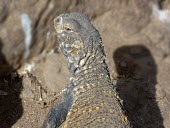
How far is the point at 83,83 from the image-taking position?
3521 mm

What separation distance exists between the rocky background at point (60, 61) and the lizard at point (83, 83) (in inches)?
29.6

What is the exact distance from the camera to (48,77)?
195 inches

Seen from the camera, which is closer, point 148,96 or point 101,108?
point 101,108

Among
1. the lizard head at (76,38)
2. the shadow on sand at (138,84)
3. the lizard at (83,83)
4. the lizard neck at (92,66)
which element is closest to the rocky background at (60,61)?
the shadow on sand at (138,84)

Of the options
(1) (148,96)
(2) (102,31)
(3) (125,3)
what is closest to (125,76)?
(1) (148,96)

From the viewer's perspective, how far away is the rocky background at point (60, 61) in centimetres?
448

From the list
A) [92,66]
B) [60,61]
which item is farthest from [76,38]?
[60,61]

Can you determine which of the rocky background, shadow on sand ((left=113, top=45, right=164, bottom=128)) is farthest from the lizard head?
shadow on sand ((left=113, top=45, right=164, bottom=128))

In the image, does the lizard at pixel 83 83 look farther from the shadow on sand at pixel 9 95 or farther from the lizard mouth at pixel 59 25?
the shadow on sand at pixel 9 95

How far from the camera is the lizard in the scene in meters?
3.30

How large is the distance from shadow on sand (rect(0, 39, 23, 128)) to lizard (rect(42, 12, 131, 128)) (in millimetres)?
779

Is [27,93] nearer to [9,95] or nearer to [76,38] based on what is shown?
[9,95]

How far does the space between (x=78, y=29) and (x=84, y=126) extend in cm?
105

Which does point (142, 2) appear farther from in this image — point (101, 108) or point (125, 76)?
point (101, 108)
